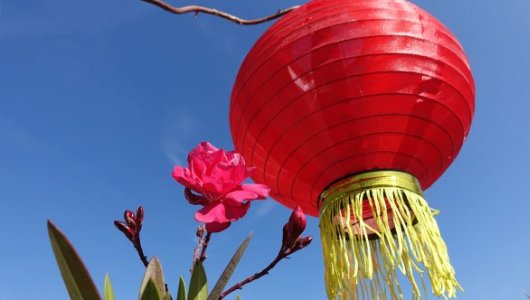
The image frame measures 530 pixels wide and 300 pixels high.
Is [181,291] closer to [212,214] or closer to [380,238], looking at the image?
[212,214]

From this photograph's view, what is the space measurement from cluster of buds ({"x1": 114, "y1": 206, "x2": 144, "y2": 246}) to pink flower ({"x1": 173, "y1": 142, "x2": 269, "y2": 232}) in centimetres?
7

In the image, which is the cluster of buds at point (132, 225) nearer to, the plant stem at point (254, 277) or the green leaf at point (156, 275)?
the green leaf at point (156, 275)

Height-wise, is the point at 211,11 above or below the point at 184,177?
A: above

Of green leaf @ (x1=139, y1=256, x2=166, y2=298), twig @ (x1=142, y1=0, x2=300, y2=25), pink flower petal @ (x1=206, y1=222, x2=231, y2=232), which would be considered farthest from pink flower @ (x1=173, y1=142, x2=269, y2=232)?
twig @ (x1=142, y1=0, x2=300, y2=25)

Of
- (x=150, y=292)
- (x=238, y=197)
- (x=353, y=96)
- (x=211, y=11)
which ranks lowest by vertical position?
(x=150, y=292)

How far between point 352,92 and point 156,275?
0.75 m

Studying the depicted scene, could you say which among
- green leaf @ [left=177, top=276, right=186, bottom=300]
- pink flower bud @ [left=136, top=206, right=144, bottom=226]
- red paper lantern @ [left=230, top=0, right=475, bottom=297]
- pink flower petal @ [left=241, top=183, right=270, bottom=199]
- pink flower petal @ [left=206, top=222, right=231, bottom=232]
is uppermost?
red paper lantern @ [left=230, top=0, right=475, bottom=297]

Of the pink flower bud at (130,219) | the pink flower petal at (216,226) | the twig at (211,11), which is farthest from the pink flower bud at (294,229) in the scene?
the twig at (211,11)

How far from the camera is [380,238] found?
1.25 m

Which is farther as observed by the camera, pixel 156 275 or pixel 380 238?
pixel 380 238

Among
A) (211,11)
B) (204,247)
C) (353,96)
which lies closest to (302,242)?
(204,247)

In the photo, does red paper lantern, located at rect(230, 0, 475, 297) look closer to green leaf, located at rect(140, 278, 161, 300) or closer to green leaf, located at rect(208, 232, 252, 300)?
green leaf, located at rect(208, 232, 252, 300)

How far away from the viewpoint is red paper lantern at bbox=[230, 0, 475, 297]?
1.17m

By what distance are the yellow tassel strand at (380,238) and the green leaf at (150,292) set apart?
760 millimetres
